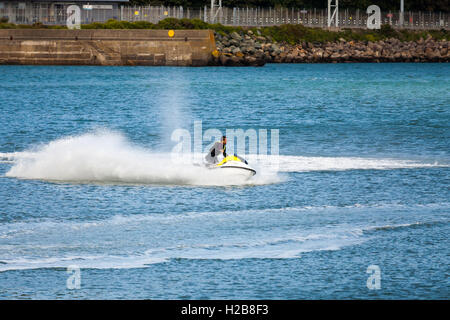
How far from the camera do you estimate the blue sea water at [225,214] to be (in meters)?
20.4

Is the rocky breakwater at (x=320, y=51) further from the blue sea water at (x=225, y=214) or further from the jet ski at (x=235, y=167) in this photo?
the jet ski at (x=235, y=167)

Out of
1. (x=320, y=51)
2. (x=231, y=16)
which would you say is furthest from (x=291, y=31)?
(x=231, y=16)

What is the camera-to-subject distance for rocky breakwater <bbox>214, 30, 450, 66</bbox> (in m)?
132

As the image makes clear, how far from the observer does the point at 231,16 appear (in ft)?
481

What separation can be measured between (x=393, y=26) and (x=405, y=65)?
1571 cm

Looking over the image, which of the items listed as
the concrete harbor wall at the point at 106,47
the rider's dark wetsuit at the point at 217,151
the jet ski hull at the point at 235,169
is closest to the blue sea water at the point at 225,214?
the jet ski hull at the point at 235,169

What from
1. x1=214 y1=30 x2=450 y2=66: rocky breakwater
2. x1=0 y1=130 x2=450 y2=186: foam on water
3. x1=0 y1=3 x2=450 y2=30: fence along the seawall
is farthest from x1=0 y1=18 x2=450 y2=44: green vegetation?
x1=0 y1=130 x2=450 y2=186: foam on water

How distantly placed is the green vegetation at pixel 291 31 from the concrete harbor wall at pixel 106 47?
382 centimetres

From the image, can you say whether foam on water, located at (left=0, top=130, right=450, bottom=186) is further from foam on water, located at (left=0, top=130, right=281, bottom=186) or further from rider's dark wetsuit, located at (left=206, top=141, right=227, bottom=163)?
rider's dark wetsuit, located at (left=206, top=141, right=227, bottom=163)

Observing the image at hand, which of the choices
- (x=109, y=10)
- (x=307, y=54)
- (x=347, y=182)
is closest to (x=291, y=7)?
(x=307, y=54)

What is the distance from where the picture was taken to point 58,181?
33.5 metres

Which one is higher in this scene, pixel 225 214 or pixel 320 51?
pixel 320 51

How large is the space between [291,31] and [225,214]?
410 ft

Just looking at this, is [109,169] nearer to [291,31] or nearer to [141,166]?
[141,166]
